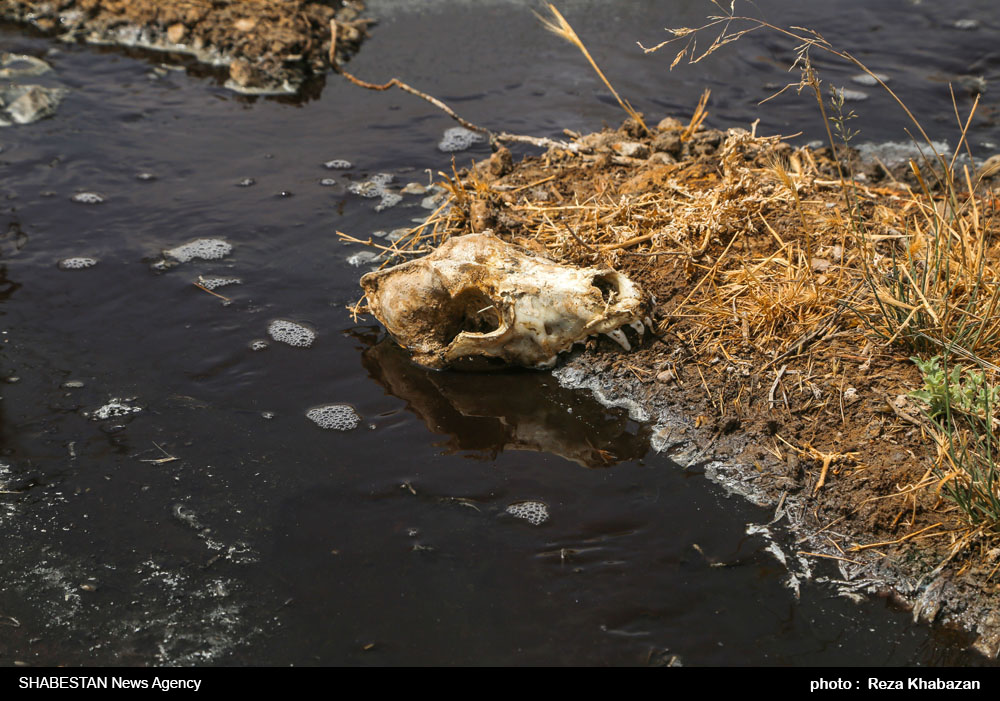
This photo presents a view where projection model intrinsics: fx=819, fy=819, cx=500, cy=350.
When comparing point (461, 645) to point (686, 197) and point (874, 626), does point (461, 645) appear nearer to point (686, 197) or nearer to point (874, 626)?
point (874, 626)

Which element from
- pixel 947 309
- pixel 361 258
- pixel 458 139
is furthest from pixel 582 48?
pixel 947 309

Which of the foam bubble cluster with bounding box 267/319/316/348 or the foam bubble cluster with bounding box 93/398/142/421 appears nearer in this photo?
the foam bubble cluster with bounding box 93/398/142/421

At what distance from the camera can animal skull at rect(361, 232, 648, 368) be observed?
3.50m

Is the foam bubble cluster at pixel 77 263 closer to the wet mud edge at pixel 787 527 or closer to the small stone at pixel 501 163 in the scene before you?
the small stone at pixel 501 163

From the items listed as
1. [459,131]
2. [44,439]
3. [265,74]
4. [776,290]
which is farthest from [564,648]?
[265,74]

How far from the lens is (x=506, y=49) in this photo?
6980mm

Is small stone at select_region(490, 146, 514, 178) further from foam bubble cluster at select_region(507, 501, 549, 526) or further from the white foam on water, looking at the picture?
the white foam on water

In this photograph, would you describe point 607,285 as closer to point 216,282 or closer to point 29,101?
point 216,282

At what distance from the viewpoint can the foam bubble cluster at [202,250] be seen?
14.9ft

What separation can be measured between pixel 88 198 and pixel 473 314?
287 cm

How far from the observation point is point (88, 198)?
5.05 m

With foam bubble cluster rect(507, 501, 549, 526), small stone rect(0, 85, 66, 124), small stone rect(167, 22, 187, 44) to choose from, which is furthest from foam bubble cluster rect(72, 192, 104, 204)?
foam bubble cluster rect(507, 501, 549, 526)

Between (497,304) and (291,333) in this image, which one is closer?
(497,304)

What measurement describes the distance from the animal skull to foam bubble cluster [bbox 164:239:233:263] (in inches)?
49.6
